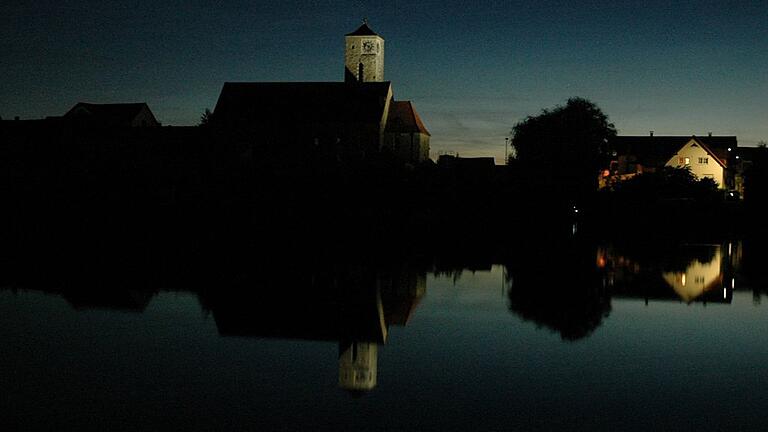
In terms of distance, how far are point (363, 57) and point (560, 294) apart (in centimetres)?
7079

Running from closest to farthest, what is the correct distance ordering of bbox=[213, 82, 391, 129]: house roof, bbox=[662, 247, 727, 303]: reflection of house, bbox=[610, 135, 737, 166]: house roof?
bbox=[662, 247, 727, 303]: reflection of house, bbox=[213, 82, 391, 129]: house roof, bbox=[610, 135, 737, 166]: house roof

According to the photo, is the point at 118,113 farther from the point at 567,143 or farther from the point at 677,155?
the point at 677,155

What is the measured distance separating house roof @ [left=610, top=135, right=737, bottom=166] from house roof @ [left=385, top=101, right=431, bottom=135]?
27.1 metres

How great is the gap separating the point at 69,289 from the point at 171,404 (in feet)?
37.7

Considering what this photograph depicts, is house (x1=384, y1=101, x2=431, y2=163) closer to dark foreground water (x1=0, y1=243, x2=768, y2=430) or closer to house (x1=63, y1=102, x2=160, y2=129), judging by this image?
house (x1=63, y1=102, x2=160, y2=129)

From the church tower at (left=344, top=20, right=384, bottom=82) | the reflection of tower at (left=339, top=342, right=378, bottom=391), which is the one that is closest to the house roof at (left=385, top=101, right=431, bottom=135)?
the church tower at (left=344, top=20, right=384, bottom=82)

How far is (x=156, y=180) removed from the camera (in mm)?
55844

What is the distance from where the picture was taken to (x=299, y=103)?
8362 centimetres

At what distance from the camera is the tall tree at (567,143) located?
72.6m

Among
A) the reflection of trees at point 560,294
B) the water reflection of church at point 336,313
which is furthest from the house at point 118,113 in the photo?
the water reflection of church at point 336,313

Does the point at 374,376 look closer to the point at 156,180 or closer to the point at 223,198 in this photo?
the point at 223,198

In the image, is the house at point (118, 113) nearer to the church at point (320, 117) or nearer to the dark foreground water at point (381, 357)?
the church at point (320, 117)

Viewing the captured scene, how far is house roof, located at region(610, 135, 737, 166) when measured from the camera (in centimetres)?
9744

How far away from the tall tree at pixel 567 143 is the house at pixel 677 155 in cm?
1303
